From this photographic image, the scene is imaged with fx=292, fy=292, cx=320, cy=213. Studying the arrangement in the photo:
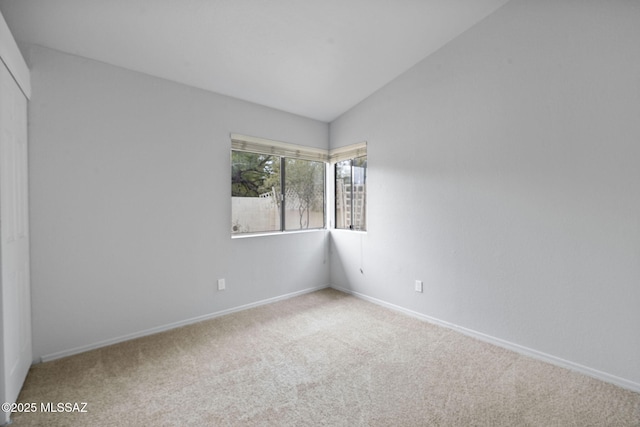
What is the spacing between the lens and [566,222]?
218 centimetres

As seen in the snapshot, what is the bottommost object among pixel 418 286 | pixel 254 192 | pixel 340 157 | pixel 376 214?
pixel 418 286

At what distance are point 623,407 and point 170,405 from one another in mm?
2730

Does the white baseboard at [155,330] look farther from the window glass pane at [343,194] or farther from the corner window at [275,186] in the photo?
the window glass pane at [343,194]

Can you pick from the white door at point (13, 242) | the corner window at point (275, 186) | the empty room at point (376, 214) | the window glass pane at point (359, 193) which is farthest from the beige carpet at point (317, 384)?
the window glass pane at point (359, 193)

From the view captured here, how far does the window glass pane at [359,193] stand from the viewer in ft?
12.4

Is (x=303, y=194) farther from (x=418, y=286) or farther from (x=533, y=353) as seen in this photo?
(x=533, y=353)

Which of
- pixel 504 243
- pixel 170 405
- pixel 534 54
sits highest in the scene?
pixel 534 54

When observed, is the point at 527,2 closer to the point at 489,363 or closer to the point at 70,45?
the point at 489,363

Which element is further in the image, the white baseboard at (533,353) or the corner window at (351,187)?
the corner window at (351,187)

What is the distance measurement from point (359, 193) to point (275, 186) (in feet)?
3.64

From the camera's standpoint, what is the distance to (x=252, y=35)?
2.42 meters

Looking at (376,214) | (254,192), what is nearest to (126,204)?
(254,192)

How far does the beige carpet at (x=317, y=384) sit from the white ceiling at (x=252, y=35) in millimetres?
2464

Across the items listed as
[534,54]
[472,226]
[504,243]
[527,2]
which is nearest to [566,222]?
[504,243]
